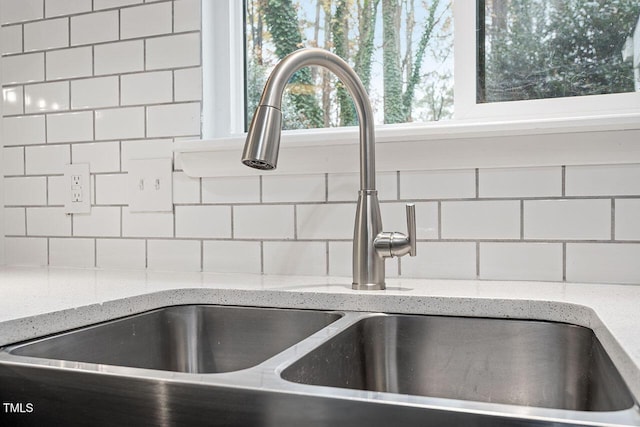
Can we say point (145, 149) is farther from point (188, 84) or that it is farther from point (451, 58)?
point (451, 58)

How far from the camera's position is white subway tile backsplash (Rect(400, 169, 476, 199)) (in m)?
1.19

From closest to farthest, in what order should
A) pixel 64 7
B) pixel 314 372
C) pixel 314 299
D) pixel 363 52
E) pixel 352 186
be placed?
1. pixel 314 372
2. pixel 314 299
3. pixel 352 186
4. pixel 363 52
5. pixel 64 7

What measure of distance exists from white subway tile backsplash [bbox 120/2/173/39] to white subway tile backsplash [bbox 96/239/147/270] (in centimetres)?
54

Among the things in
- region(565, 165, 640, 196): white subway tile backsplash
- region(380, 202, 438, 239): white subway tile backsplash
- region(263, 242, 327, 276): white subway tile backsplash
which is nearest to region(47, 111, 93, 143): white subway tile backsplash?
region(263, 242, 327, 276): white subway tile backsplash

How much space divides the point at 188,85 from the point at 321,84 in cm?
33

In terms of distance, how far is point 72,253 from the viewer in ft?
5.16

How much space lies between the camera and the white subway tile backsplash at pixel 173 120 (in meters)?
1.43

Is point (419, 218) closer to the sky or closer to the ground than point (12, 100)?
closer to the ground

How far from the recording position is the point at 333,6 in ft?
4.66

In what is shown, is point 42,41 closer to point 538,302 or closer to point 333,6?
point 333,6

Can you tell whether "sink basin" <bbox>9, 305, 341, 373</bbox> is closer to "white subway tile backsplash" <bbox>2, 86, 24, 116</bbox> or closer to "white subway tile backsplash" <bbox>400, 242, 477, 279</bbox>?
"white subway tile backsplash" <bbox>400, 242, 477, 279</bbox>

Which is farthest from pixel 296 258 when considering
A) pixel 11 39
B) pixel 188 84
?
pixel 11 39

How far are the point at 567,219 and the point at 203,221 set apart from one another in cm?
83

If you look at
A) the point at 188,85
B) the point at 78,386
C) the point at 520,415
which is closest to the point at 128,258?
the point at 188,85
